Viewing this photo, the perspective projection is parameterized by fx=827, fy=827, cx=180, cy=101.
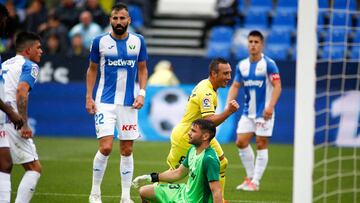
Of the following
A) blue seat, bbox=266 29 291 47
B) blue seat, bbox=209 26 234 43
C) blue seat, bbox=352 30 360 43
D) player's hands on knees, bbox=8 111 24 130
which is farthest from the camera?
blue seat, bbox=209 26 234 43

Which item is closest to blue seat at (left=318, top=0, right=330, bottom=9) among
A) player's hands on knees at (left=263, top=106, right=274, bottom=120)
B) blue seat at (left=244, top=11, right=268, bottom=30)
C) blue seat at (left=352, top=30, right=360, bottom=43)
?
blue seat at (left=352, top=30, right=360, bottom=43)

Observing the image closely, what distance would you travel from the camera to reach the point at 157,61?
21141 mm

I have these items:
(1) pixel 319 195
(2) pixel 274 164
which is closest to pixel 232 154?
(2) pixel 274 164

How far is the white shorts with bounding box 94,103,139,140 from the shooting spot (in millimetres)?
10820

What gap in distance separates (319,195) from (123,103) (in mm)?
3240

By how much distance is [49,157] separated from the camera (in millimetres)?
16703

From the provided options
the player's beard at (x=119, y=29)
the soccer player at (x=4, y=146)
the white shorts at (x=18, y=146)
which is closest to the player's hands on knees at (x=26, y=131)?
the white shorts at (x=18, y=146)

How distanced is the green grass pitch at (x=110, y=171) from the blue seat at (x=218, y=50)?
4.63 metres

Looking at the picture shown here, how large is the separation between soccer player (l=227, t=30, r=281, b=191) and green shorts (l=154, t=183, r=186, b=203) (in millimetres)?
3547

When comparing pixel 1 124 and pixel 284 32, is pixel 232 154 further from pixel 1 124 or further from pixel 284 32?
pixel 1 124

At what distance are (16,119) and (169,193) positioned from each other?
202cm

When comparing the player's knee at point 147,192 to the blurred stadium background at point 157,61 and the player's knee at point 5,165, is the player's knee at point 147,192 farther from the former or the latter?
the blurred stadium background at point 157,61

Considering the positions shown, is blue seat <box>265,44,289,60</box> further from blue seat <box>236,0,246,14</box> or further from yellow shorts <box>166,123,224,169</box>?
yellow shorts <box>166,123,224,169</box>

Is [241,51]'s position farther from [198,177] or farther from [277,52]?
[198,177]
